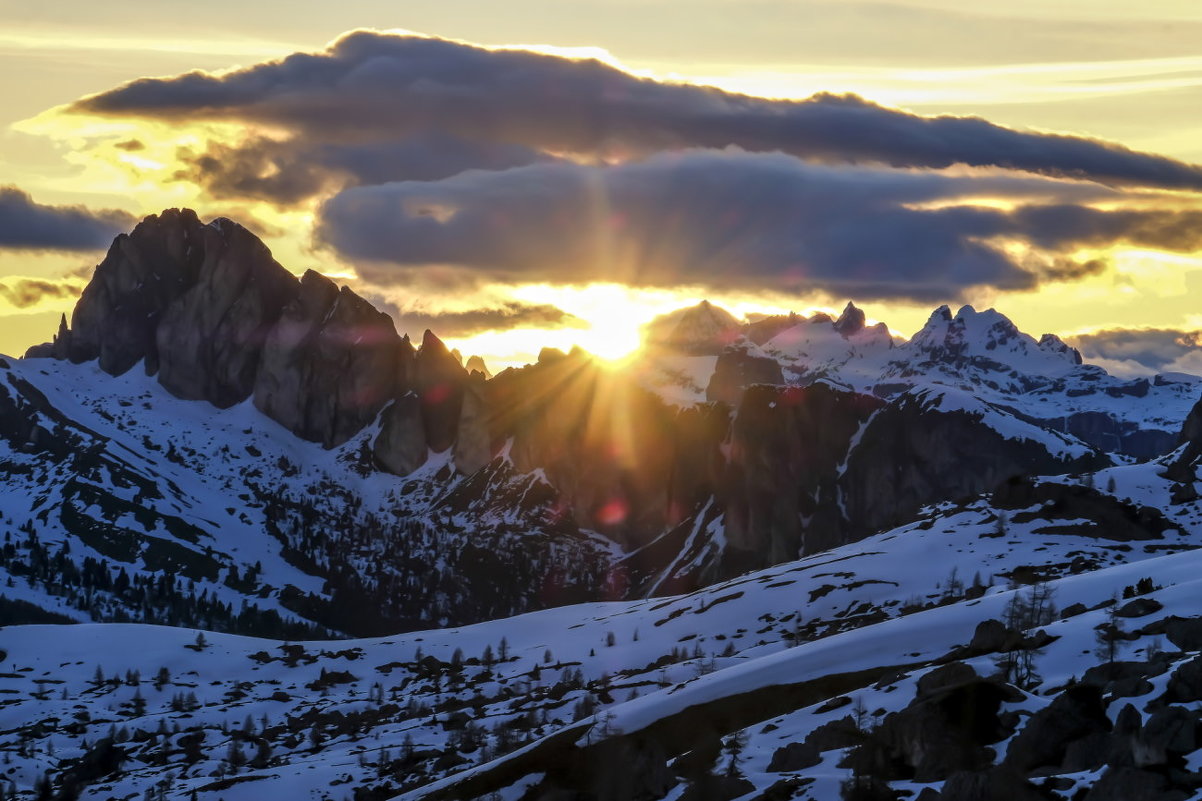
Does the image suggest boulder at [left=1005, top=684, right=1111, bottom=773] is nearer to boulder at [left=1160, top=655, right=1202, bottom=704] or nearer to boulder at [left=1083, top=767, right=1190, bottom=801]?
boulder at [left=1160, top=655, right=1202, bottom=704]

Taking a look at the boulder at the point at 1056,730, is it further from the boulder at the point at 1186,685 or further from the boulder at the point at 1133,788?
the boulder at the point at 1133,788

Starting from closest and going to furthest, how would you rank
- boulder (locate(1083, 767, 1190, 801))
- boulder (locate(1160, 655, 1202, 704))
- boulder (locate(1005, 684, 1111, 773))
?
boulder (locate(1083, 767, 1190, 801)) → boulder (locate(1160, 655, 1202, 704)) → boulder (locate(1005, 684, 1111, 773))

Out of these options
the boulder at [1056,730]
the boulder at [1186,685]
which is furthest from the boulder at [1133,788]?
the boulder at [1186,685]

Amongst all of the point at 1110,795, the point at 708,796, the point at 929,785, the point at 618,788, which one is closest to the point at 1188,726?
the point at 1110,795

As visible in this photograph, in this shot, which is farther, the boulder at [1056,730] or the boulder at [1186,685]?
the boulder at [1056,730]

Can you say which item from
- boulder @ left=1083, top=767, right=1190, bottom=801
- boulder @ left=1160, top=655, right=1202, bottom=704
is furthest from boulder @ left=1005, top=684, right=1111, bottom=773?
boulder @ left=1083, top=767, right=1190, bottom=801

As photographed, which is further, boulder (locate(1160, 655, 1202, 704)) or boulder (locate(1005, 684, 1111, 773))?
boulder (locate(1005, 684, 1111, 773))

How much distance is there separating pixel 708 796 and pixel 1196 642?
58.6 meters

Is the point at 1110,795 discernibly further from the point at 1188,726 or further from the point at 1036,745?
the point at 1036,745

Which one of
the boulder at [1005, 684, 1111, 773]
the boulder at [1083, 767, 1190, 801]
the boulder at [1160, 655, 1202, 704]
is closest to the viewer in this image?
the boulder at [1083, 767, 1190, 801]

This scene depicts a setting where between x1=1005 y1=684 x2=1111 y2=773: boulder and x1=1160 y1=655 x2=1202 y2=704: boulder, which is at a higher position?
x1=1160 y1=655 x2=1202 y2=704: boulder

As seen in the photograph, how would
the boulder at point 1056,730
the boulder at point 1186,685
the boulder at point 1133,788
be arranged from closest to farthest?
the boulder at point 1133,788
the boulder at point 1186,685
the boulder at point 1056,730

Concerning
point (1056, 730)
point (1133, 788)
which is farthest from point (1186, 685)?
point (1133, 788)

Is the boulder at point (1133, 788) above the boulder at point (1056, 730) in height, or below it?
above
